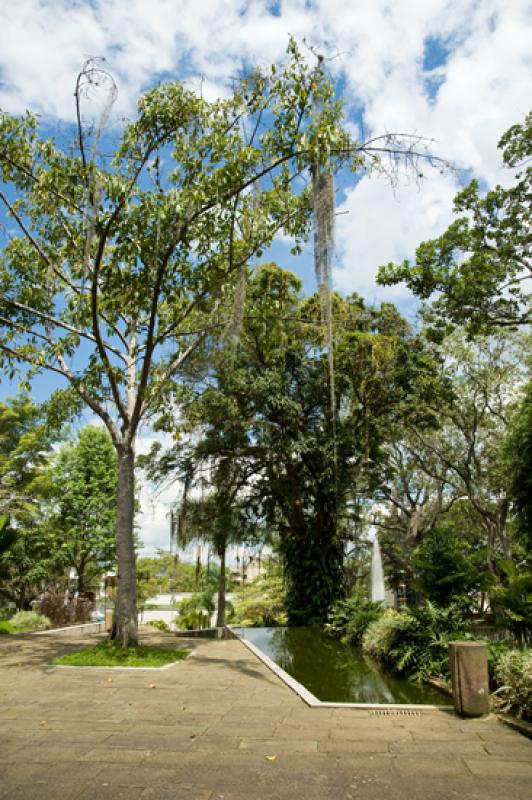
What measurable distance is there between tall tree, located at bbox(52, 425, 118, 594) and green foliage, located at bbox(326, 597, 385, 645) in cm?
1170

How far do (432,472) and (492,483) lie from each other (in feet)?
7.66

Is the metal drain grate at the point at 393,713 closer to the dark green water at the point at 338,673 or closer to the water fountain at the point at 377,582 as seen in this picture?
the dark green water at the point at 338,673

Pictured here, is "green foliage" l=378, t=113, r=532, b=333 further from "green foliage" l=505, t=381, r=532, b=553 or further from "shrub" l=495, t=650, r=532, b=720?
"shrub" l=495, t=650, r=532, b=720

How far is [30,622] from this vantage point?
16188mm

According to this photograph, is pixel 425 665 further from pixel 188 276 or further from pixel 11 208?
pixel 11 208

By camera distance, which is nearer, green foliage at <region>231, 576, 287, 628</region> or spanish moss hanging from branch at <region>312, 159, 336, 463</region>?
spanish moss hanging from branch at <region>312, 159, 336, 463</region>

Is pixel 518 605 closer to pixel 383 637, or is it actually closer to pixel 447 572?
pixel 447 572

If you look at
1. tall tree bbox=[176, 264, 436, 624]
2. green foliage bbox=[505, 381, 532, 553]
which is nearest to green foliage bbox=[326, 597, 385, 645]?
tall tree bbox=[176, 264, 436, 624]

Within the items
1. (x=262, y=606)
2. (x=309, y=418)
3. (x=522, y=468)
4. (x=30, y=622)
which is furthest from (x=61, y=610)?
(x=522, y=468)

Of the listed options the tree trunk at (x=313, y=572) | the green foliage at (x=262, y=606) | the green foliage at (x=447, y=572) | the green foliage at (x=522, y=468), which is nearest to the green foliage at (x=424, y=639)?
the green foliage at (x=447, y=572)

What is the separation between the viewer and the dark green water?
258 inches

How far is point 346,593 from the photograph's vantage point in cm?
1738

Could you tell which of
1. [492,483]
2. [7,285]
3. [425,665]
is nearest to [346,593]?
[492,483]

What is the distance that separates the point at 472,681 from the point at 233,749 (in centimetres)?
255
